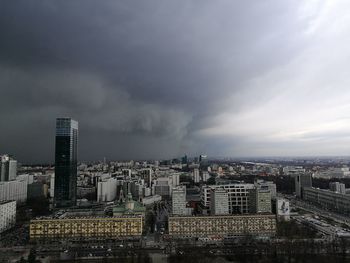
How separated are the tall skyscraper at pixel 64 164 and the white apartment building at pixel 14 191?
22.0 feet

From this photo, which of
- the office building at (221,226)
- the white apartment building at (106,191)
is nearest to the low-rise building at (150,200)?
the white apartment building at (106,191)

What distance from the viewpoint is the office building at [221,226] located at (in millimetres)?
19172

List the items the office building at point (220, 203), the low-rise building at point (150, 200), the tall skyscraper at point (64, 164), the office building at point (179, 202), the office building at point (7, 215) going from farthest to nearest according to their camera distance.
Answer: the low-rise building at point (150, 200), the tall skyscraper at point (64, 164), the office building at point (179, 202), the office building at point (220, 203), the office building at point (7, 215)

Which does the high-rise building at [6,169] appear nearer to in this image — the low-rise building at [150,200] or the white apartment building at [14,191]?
the white apartment building at [14,191]

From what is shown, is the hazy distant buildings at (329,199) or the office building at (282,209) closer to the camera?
the office building at (282,209)

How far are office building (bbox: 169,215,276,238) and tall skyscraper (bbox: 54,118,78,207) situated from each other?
14.9 m

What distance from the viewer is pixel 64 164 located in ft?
101

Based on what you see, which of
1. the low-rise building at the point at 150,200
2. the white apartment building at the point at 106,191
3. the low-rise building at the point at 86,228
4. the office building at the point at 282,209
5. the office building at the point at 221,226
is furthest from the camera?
the white apartment building at the point at 106,191

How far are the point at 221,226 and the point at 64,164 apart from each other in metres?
17.7

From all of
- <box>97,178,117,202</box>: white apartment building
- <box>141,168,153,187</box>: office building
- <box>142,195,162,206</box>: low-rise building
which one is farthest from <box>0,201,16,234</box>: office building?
<box>141,168,153,187</box>: office building

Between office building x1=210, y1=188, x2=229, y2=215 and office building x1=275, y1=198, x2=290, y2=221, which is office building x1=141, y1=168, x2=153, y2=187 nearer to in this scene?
office building x1=210, y1=188, x2=229, y2=215

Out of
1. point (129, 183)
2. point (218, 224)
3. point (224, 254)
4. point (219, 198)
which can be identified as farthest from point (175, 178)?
point (224, 254)

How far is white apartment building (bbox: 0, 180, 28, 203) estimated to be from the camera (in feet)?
108

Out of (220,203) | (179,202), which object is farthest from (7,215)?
(220,203)
